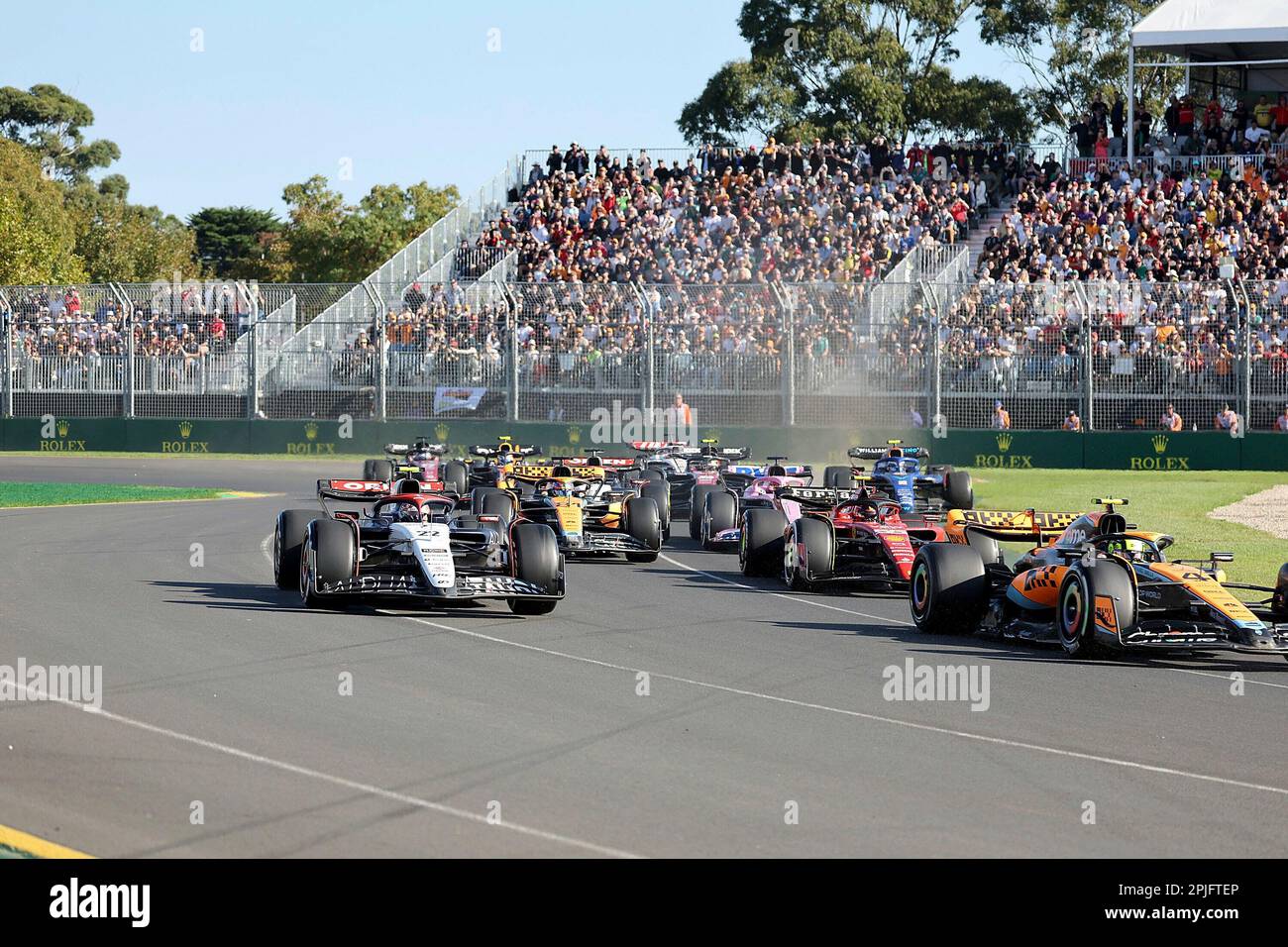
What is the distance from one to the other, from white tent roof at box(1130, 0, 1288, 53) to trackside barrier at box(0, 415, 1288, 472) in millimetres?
14308

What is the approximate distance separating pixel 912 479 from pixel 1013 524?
6942 millimetres

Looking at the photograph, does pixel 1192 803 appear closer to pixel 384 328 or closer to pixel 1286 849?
pixel 1286 849

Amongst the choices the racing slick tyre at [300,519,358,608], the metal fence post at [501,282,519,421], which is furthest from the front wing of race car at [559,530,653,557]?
the metal fence post at [501,282,519,421]

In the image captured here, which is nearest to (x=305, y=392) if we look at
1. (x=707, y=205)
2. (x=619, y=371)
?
(x=619, y=371)

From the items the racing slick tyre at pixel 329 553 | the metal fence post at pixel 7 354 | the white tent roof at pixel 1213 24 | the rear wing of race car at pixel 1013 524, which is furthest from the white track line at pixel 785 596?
the white tent roof at pixel 1213 24

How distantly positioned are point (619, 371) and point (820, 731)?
27.9 metres

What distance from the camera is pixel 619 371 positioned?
36.9 meters

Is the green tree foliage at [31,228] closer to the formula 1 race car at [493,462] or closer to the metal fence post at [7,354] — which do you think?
the metal fence post at [7,354]

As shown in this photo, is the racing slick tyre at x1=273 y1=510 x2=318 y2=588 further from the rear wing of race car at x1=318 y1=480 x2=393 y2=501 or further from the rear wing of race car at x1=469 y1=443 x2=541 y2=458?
the rear wing of race car at x1=469 y1=443 x2=541 y2=458

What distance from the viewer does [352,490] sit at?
56.5ft

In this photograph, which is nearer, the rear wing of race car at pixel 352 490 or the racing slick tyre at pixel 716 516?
the rear wing of race car at pixel 352 490

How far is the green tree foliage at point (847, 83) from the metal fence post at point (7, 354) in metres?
28.5

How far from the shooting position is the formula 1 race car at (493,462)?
79.7ft

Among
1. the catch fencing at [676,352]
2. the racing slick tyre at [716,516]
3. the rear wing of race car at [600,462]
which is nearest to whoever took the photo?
the racing slick tyre at [716,516]
